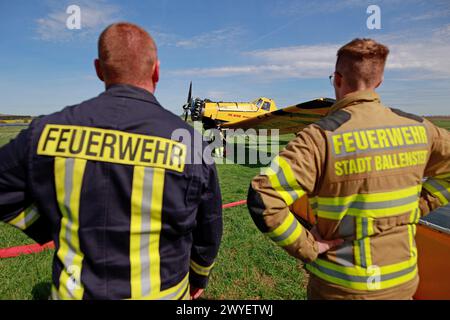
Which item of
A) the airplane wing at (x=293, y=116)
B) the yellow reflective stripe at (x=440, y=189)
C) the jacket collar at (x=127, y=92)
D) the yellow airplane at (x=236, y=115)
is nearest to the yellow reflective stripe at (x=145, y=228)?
the jacket collar at (x=127, y=92)

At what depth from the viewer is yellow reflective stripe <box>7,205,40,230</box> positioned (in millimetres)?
1412

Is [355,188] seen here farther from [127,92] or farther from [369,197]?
[127,92]

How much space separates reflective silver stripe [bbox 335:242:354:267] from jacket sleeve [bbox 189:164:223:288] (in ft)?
2.32

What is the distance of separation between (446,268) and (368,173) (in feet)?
5.87

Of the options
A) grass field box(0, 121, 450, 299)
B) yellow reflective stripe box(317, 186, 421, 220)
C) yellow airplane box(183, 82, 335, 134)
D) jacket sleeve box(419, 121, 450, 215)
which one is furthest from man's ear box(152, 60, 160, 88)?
yellow airplane box(183, 82, 335, 134)

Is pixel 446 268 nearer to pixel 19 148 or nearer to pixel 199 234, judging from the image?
pixel 199 234

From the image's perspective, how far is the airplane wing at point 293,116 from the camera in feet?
37.2

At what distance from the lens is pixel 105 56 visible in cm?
134

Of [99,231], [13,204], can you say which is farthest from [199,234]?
[13,204]

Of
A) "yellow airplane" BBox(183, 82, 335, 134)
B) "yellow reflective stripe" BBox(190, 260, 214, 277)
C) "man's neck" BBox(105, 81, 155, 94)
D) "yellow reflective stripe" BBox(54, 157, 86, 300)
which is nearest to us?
"yellow reflective stripe" BBox(54, 157, 86, 300)

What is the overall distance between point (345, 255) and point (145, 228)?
112 centimetres

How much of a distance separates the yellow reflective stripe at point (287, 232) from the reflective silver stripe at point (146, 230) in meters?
0.65

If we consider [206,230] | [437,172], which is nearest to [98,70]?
[206,230]

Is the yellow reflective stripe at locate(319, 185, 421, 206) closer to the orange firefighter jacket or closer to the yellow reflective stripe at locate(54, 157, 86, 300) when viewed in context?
the orange firefighter jacket
